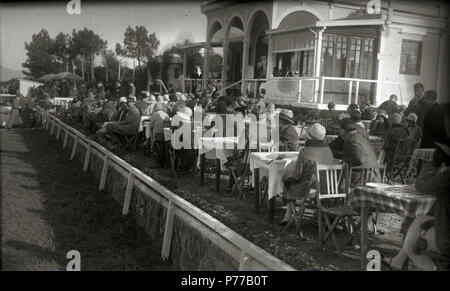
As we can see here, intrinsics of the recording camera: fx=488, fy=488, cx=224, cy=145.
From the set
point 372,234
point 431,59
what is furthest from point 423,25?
point 372,234

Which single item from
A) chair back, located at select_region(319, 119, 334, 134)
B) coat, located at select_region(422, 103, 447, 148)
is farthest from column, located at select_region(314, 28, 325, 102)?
coat, located at select_region(422, 103, 447, 148)

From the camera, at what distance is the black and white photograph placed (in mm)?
4664

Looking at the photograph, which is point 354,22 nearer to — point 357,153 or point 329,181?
point 357,153

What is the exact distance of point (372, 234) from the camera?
6016 mm

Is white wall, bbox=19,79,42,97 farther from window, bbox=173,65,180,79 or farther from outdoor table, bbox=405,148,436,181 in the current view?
outdoor table, bbox=405,148,436,181

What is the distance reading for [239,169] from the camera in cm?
772

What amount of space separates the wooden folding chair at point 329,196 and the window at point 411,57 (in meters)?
12.7

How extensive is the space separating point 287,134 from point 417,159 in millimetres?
2055

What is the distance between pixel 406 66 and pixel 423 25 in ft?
5.06

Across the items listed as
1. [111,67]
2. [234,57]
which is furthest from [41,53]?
[234,57]

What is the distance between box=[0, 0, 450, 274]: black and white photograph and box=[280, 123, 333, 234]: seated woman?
0.02 meters
